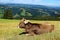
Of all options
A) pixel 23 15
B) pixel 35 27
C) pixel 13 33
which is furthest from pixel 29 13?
pixel 13 33

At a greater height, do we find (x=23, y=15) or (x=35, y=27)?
(x=23, y=15)

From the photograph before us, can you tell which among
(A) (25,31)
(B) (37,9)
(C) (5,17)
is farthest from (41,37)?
(C) (5,17)

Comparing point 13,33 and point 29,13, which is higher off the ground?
point 29,13

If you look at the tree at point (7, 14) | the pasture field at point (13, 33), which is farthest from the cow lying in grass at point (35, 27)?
the tree at point (7, 14)

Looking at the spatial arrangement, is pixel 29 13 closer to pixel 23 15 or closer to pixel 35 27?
pixel 23 15

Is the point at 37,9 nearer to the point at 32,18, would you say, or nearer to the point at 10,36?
the point at 32,18

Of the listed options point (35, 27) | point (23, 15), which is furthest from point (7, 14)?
point (35, 27)

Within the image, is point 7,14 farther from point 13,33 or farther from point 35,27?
point 35,27

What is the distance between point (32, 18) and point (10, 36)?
0.35 meters

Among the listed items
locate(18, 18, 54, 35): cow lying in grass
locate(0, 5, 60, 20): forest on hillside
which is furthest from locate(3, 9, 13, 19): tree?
locate(18, 18, 54, 35): cow lying in grass

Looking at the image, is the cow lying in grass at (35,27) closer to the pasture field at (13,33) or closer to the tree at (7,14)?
the pasture field at (13,33)

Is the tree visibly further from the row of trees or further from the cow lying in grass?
the cow lying in grass

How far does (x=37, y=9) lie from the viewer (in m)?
1.85

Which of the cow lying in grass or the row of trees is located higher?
the row of trees
